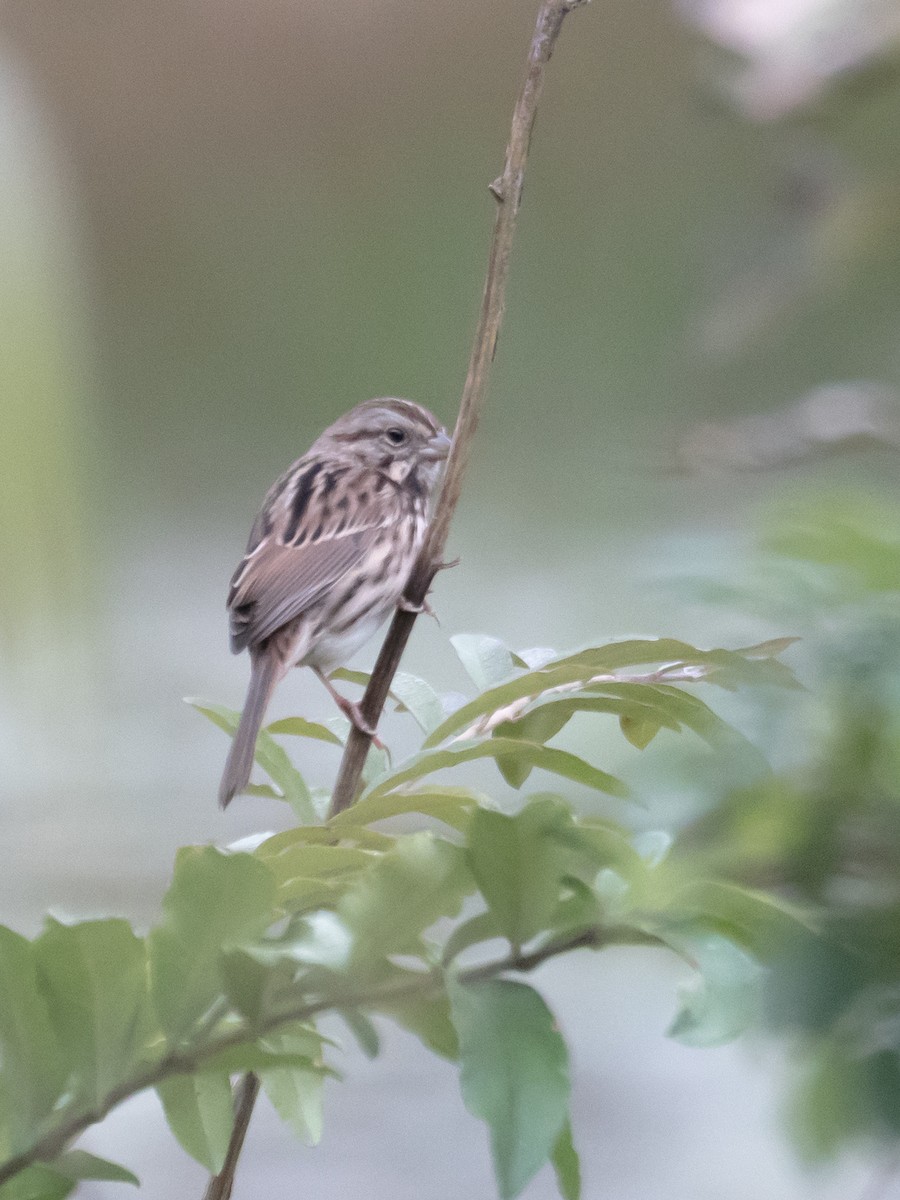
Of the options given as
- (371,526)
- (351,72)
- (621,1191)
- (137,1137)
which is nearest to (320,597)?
(371,526)

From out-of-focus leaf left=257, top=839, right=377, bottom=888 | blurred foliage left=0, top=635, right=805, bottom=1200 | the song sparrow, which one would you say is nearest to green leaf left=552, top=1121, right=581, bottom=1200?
blurred foliage left=0, top=635, right=805, bottom=1200

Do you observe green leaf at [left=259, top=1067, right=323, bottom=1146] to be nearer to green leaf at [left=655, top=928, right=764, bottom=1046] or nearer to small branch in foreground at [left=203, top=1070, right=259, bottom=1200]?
small branch in foreground at [left=203, top=1070, right=259, bottom=1200]

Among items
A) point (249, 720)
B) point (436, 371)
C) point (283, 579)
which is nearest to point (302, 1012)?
point (249, 720)

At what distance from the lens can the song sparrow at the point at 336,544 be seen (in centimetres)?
161

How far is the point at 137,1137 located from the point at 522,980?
125cm

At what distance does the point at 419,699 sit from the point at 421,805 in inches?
7.2

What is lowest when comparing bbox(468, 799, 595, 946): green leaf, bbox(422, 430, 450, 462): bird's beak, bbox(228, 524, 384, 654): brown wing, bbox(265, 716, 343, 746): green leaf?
bbox(468, 799, 595, 946): green leaf

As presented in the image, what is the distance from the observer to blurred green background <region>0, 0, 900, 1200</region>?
0.50 metres

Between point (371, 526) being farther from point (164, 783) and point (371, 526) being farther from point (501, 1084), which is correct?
point (501, 1084)

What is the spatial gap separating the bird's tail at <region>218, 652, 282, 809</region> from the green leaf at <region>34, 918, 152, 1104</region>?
28 centimetres

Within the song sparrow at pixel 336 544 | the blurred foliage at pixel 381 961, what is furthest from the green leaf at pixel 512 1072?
the song sparrow at pixel 336 544

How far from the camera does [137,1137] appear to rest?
5.06 ft

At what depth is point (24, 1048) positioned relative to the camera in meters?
0.45

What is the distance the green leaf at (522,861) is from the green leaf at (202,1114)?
134 mm
